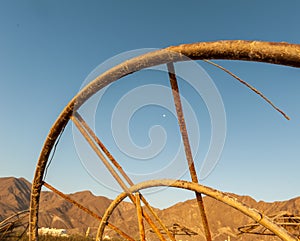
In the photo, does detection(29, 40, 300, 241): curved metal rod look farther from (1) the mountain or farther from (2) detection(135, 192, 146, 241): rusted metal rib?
(1) the mountain

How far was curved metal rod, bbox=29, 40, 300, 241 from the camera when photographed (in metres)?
1.59

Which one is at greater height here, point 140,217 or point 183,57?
point 183,57

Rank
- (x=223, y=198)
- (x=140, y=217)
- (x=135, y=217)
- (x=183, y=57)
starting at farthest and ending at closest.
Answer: (x=135, y=217), (x=140, y=217), (x=223, y=198), (x=183, y=57)

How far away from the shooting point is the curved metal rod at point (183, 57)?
5.21ft

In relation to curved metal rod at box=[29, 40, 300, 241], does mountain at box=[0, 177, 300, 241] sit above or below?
below

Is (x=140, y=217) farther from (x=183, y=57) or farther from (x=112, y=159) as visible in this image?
(x=183, y=57)

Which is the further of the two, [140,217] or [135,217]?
[135,217]

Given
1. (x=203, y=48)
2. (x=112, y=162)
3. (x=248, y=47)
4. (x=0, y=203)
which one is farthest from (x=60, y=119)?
(x=0, y=203)

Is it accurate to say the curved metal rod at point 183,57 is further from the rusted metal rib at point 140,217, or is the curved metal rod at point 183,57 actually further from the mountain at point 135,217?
the mountain at point 135,217

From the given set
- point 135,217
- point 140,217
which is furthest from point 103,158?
point 135,217

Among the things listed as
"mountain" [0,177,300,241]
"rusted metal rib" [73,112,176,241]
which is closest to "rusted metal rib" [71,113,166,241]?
"rusted metal rib" [73,112,176,241]

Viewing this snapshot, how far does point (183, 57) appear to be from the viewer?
2.22 meters

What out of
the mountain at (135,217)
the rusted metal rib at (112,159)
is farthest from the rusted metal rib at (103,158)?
the mountain at (135,217)

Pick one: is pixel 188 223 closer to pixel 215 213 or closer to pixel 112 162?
pixel 215 213
